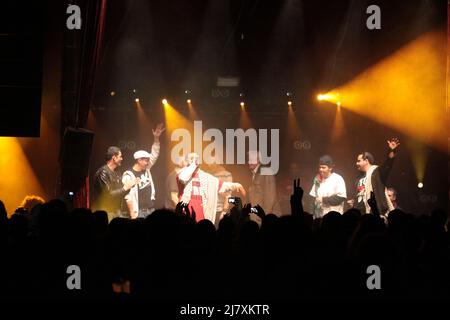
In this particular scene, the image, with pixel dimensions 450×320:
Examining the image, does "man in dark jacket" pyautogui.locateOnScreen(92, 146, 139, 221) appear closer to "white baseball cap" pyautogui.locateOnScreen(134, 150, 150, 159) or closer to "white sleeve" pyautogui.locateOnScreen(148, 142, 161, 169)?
"white baseball cap" pyautogui.locateOnScreen(134, 150, 150, 159)

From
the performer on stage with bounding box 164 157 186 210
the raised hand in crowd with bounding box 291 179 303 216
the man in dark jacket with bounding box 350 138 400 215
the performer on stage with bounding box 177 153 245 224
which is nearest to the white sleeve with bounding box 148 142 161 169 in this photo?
the performer on stage with bounding box 164 157 186 210

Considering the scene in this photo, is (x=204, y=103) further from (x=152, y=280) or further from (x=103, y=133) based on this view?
(x=152, y=280)

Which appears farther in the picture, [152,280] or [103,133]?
[103,133]

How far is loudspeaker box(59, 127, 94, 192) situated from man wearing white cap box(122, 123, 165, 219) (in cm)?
485

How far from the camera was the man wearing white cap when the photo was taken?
13.4 m

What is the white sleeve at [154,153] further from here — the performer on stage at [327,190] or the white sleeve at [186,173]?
the performer on stage at [327,190]

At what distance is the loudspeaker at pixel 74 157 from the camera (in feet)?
26.6

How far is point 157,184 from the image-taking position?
1373cm

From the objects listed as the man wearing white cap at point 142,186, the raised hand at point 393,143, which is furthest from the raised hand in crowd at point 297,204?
the raised hand at point 393,143

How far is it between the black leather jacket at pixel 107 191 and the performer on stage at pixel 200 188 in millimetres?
1604

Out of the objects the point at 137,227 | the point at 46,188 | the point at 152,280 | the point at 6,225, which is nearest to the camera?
the point at 152,280

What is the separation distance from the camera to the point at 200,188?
14.0 meters
